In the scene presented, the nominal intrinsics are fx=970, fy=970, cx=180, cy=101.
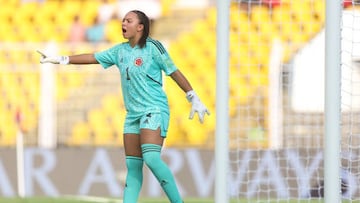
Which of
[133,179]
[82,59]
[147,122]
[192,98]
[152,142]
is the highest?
[82,59]

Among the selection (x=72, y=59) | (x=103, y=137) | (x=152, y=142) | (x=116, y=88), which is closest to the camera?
(x=152, y=142)

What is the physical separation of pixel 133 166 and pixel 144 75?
605 millimetres

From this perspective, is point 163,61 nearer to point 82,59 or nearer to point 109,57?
point 109,57

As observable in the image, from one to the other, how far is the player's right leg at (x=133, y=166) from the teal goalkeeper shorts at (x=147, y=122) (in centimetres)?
5

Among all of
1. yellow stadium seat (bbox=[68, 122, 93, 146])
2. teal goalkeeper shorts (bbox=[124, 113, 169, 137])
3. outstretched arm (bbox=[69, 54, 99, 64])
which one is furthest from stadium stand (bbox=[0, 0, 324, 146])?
teal goalkeeper shorts (bbox=[124, 113, 169, 137])

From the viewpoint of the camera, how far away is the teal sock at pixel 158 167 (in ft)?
19.5

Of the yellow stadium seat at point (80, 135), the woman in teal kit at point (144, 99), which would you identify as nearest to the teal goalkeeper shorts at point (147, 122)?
the woman in teal kit at point (144, 99)

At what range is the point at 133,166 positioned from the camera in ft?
20.2

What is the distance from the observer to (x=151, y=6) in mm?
15156

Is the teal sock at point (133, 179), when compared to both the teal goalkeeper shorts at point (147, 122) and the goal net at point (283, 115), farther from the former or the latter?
the goal net at point (283, 115)

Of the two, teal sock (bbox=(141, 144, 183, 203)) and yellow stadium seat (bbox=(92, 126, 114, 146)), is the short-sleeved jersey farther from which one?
yellow stadium seat (bbox=(92, 126, 114, 146))

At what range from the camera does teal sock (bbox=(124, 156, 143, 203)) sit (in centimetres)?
612

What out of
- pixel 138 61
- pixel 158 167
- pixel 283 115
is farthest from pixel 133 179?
pixel 283 115

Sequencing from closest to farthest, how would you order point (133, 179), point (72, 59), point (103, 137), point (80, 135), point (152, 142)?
point (152, 142), point (133, 179), point (72, 59), point (80, 135), point (103, 137)
